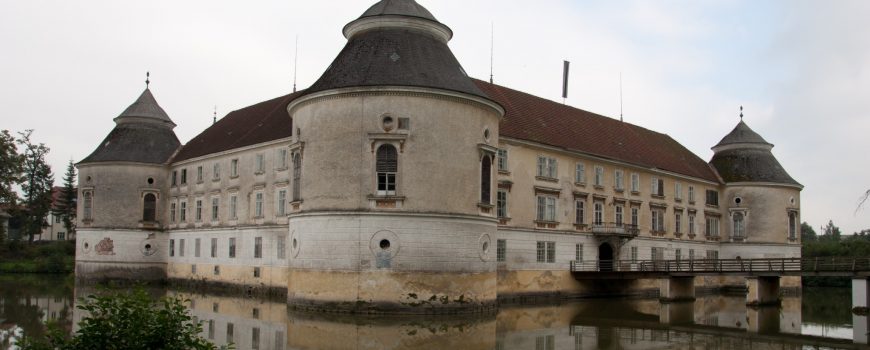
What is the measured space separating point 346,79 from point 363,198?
4.30 metres

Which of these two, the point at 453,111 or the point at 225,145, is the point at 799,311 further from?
the point at 225,145

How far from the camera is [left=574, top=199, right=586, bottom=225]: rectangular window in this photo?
3897 cm

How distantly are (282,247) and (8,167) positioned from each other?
2902 centimetres

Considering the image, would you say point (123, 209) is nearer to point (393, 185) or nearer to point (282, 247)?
point (282, 247)

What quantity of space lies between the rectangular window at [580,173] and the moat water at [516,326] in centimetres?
688

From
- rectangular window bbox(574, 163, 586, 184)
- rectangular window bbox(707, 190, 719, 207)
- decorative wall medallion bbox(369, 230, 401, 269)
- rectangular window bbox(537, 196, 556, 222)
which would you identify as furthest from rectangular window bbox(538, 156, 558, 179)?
rectangular window bbox(707, 190, 719, 207)

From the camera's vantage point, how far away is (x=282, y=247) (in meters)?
36.3

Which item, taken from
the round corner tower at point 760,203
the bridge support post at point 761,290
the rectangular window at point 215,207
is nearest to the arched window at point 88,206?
→ the rectangular window at point 215,207

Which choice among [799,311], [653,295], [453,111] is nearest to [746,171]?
[653,295]

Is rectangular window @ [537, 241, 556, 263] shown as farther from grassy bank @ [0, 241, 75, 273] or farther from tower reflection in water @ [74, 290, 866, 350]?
grassy bank @ [0, 241, 75, 273]

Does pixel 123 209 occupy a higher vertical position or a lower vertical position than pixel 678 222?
higher

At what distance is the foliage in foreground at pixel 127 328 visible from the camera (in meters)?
9.76

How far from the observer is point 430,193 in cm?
2720

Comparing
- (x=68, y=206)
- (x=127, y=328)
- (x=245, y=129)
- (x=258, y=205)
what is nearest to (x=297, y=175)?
(x=258, y=205)
